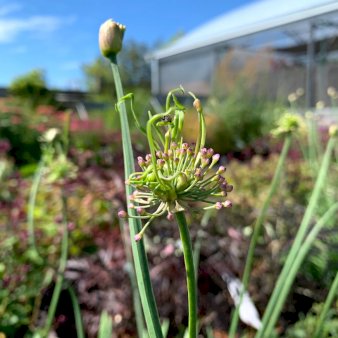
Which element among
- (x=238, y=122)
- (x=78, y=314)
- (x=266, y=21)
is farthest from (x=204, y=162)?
(x=266, y=21)

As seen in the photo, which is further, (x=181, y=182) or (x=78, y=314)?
(x=78, y=314)

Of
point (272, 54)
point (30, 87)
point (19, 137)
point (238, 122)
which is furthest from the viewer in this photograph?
point (30, 87)

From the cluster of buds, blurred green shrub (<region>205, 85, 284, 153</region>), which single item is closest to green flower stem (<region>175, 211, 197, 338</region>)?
the cluster of buds

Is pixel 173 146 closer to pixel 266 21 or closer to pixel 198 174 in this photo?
pixel 198 174

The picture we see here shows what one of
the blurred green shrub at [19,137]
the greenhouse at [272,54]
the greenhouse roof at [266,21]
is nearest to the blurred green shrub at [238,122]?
the greenhouse at [272,54]

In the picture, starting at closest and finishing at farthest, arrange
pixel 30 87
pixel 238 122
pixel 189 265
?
pixel 189 265 < pixel 238 122 < pixel 30 87

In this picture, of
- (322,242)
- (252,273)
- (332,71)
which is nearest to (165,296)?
(252,273)

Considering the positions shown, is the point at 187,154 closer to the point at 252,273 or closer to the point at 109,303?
the point at 109,303
